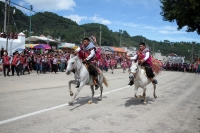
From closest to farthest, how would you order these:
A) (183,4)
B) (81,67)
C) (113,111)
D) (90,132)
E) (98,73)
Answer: (90,132) < (113,111) < (81,67) < (98,73) < (183,4)

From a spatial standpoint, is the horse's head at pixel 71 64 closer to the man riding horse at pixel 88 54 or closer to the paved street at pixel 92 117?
the man riding horse at pixel 88 54

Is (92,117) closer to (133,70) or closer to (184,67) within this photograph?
(133,70)

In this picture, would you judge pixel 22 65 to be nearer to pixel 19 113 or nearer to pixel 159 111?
pixel 19 113

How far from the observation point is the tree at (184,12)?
28487mm

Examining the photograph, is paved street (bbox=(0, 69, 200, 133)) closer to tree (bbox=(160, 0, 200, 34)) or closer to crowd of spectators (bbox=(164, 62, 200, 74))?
tree (bbox=(160, 0, 200, 34))

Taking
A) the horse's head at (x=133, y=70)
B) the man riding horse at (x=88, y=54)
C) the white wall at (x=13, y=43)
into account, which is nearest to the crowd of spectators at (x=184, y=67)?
the white wall at (x=13, y=43)

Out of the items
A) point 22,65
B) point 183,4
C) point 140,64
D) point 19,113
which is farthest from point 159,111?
point 183,4

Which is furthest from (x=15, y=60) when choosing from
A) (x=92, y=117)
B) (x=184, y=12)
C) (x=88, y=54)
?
(x=184, y=12)

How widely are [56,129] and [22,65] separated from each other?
1486 centimetres

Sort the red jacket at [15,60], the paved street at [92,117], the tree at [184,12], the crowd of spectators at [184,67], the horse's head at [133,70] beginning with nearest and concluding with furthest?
the paved street at [92,117], the horse's head at [133,70], the red jacket at [15,60], the tree at [184,12], the crowd of spectators at [184,67]

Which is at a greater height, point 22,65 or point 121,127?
point 22,65

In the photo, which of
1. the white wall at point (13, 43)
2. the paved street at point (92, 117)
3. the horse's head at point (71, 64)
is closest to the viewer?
the paved street at point (92, 117)

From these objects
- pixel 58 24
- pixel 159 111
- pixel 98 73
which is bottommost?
pixel 159 111

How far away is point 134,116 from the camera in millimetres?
6438
